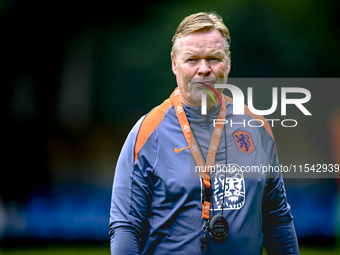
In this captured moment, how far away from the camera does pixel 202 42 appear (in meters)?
1.56

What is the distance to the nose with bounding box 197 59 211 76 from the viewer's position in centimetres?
155

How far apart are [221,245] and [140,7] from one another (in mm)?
3355

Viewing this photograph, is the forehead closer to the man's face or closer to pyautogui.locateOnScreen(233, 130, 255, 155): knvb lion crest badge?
the man's face

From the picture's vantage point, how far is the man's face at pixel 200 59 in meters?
1.56

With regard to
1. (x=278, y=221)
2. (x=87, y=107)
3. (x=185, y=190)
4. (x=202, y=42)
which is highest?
(x=87, y=107)

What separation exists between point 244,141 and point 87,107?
2741mm

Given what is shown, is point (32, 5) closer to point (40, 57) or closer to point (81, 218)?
point (40, 57)

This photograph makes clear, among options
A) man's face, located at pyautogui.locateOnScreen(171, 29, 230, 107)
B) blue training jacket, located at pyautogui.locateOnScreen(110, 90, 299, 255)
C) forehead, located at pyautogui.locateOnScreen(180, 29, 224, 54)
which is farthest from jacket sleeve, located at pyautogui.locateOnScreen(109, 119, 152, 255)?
forehead, located at pyautogui.locateOnScreen(180, 29, 224, 54)

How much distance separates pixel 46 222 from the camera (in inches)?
154

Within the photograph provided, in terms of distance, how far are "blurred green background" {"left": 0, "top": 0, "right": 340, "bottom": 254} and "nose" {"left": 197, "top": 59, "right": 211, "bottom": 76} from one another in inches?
96.0

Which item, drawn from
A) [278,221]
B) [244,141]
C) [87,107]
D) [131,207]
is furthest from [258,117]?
[87,107]

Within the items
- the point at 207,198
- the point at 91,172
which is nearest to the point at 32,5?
the point at 91,172

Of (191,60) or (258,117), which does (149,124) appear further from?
(258,117)

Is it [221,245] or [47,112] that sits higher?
[47,112]
